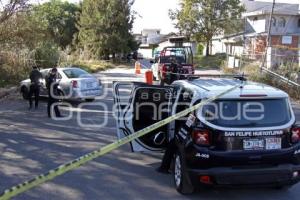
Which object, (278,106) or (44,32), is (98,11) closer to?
(44,32)

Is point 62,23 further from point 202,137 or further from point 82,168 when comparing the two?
point 202,137

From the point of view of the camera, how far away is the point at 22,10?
2005 centimetres

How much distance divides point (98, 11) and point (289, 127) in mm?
51308

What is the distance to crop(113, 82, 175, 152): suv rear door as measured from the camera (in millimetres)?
7820

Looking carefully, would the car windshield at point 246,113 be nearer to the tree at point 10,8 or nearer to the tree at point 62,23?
the tree at point 10,8

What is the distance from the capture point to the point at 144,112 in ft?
27.7

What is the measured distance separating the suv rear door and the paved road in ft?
1.57

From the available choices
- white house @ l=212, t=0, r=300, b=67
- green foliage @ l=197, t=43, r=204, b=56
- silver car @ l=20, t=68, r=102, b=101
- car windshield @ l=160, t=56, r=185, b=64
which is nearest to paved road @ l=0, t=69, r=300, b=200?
silver car @ l=20, t=68, r=102, b=101

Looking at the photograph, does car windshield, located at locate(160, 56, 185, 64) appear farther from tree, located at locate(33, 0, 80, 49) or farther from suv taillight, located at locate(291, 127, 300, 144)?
tree, located at locate(33, 0, 80, 49)

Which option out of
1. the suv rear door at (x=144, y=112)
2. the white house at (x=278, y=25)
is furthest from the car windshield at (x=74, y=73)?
the white house at (x=278, y=25)

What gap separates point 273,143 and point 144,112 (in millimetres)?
2919

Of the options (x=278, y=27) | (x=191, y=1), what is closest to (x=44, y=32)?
(x=191, y=1)

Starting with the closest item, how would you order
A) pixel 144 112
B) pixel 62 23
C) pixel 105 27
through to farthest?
1. pixel 144 112
2. pixel 105 27
3. pixel 62 23

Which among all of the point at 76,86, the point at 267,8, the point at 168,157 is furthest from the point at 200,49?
the point at 168,157
